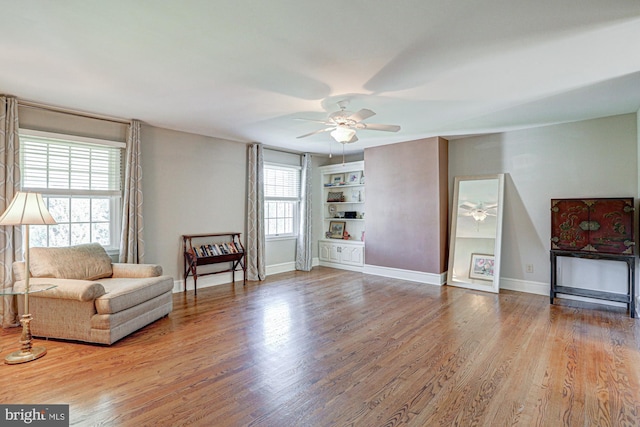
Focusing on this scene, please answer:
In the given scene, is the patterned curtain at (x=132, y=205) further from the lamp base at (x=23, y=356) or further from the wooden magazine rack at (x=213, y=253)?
the lamp base at (x=23, y=356)

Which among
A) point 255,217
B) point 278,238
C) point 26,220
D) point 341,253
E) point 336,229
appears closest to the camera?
point 26,220

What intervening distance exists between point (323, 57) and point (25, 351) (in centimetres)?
351

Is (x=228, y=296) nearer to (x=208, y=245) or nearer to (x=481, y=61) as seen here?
(x=208, y=245)

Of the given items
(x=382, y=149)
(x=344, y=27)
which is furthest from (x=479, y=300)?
(x=344, y=27)

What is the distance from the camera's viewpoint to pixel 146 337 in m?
3.13

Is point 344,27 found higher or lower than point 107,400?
higher

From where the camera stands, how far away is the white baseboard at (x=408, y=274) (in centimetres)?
525

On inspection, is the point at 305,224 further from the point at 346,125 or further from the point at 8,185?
the point at 8,185

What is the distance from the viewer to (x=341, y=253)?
670 cm

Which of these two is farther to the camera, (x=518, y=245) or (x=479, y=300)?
(x=518, y=245)

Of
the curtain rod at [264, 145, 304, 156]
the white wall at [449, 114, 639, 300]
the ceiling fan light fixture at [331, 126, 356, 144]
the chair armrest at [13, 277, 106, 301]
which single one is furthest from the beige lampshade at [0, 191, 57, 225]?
the white wall at [449, 114, 639, 300]

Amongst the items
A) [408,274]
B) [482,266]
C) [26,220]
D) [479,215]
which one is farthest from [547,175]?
[26,220]

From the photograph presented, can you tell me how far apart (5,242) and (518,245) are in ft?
21.4

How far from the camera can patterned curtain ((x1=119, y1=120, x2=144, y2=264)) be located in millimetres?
4172
